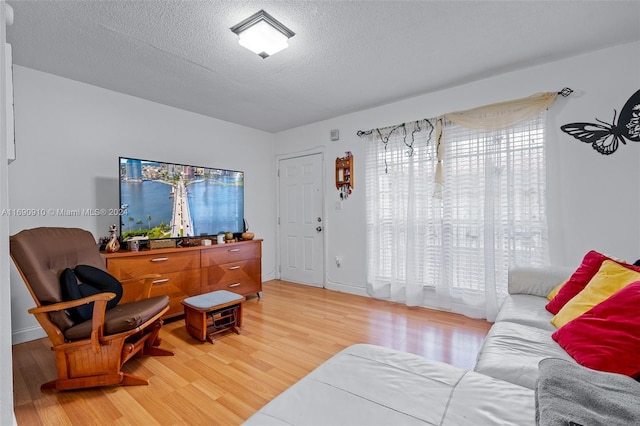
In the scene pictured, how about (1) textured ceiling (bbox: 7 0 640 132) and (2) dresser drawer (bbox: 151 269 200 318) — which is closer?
(1) textured ceiling (bbox: 7 0 640 132)

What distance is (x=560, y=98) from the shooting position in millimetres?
2646

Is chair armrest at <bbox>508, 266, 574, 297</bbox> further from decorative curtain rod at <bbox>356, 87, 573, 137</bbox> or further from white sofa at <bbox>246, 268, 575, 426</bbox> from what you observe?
decorative curtain rod at <bbox>356, 87, 573, 137</bbox>

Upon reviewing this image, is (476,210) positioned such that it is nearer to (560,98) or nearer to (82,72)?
(560,98)

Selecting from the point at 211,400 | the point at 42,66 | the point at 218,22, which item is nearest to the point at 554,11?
the point at 218,22

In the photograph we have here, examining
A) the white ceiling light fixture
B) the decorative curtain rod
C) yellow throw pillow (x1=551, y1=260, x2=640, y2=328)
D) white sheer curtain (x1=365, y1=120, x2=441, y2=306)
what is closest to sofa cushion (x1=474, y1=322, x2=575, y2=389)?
yellow throw pillow (x1=551, y1=260, x2=640, y2=328)

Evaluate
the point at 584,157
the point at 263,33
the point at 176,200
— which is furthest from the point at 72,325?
the point at 584,157

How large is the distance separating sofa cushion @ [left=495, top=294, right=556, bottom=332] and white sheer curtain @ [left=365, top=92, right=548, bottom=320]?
0.75m

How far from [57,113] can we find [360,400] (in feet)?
11.8

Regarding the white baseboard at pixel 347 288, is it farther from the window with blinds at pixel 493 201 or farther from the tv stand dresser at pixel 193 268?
the window with blinds at pixel 493 201

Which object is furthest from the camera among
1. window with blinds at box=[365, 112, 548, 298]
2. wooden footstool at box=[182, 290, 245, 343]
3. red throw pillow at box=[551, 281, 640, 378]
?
window with blinds at box=[365, 112, 548, 298]

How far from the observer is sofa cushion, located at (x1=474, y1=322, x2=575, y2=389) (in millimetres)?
1205

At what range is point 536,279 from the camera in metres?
2.28

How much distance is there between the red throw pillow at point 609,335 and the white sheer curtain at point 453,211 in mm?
1449

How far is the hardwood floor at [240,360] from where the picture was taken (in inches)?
65.0
